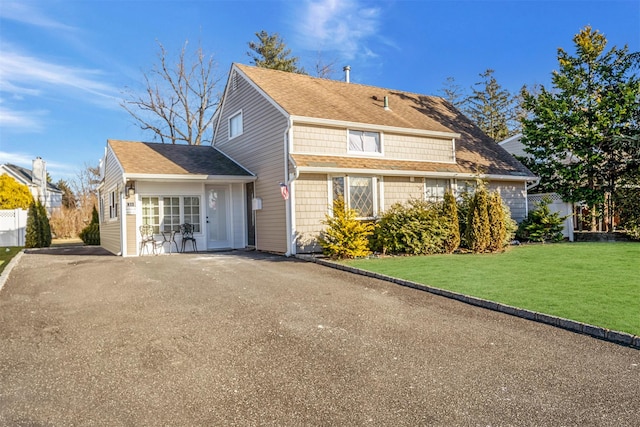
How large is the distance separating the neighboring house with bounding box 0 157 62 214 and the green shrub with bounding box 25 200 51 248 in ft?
32.7

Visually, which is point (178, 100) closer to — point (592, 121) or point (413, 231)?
point (413, 231)

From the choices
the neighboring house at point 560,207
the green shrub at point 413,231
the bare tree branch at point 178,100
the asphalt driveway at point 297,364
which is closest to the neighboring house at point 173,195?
the green shrub at point 413,231

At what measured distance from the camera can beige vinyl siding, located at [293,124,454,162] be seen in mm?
12727

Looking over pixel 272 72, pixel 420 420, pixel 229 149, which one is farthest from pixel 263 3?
pixel 420 420

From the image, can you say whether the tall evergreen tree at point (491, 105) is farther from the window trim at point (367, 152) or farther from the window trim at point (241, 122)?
the window trim at point (241, 122)

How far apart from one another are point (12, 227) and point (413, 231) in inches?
795

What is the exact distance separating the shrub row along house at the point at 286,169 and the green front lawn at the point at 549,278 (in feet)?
10.6

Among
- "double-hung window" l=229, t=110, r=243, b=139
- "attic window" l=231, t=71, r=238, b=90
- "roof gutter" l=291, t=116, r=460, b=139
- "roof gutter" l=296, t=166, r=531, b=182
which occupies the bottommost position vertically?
"roof gutter" l=296, t=166, r=531, b=182

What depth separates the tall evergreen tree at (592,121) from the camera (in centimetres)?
1598

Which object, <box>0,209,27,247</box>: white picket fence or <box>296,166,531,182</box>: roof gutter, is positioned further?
<box>0,209,27,247</box>: white picket fence

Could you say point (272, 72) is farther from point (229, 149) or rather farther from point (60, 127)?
point (60, 127)

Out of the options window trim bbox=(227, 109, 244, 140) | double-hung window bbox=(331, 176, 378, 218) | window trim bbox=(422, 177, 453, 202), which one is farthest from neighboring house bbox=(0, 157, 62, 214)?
window trim bbox=(422, 177, 453, 202)

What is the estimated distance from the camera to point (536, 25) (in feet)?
56.9

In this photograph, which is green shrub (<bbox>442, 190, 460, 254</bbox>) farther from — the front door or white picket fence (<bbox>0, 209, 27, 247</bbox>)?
white picket fence (<bbox>0, 209, 27, 247</bbox>)
